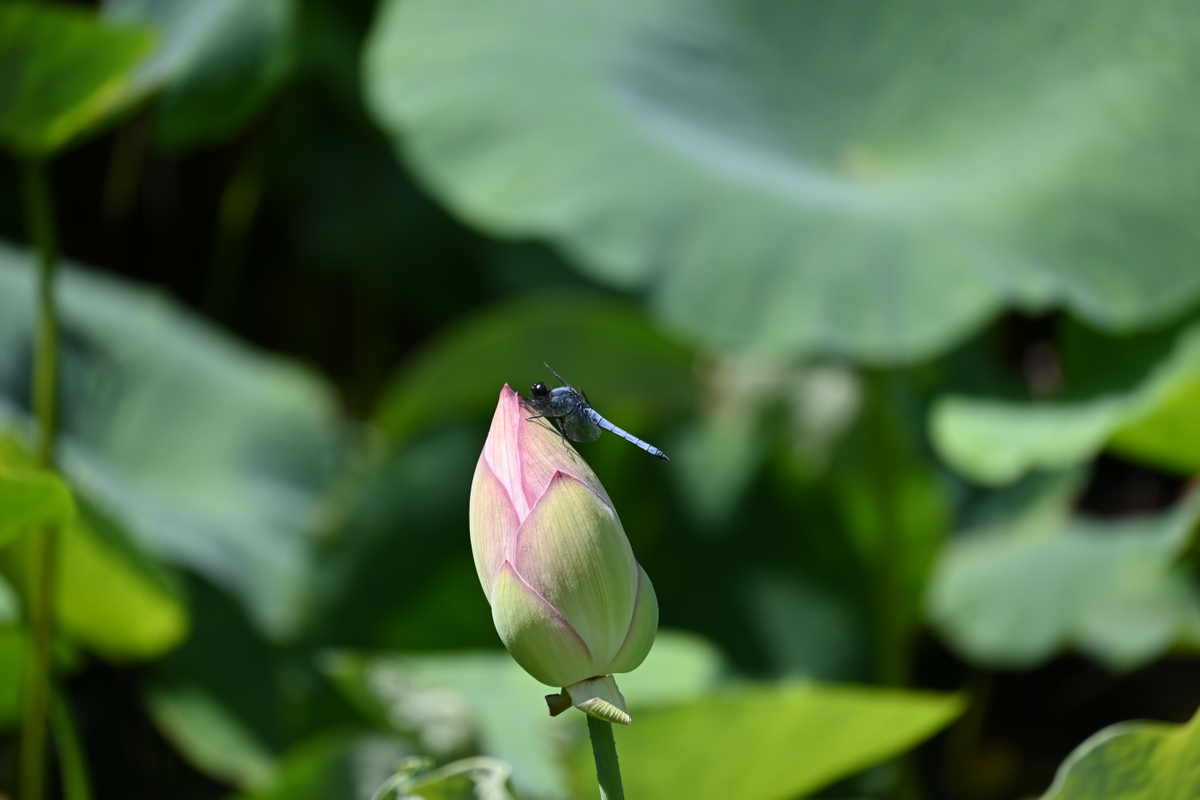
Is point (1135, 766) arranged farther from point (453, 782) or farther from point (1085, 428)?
point (1085, 428)

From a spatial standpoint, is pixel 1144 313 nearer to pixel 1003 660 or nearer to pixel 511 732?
pixel 1003 660

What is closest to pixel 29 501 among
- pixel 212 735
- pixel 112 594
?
pixel 112 594

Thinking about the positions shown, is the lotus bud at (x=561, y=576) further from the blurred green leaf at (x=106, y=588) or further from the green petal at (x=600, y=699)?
the blurred green leaf at (x=106, y=588)

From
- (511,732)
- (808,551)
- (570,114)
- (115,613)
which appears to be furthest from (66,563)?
(808,551)

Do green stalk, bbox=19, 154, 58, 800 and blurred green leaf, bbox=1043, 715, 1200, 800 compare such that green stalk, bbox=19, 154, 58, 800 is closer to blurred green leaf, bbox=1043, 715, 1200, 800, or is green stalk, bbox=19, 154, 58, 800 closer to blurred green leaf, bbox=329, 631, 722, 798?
blurred green leaf, bbox=329, 631, 722, 798

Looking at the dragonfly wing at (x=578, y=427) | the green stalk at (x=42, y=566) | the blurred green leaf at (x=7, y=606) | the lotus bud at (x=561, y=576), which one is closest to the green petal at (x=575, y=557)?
the lotus bud at (x=561, y=576)

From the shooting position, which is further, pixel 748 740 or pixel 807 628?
pixel 807 628

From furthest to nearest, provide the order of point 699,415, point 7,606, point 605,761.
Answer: point 699,415
point 7,606
point 605,761
